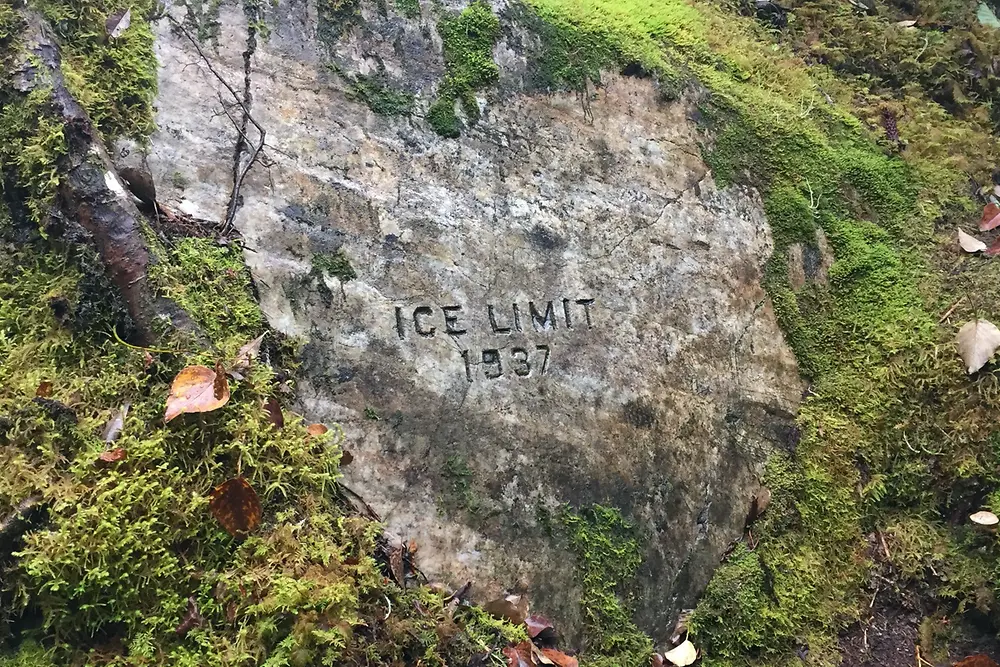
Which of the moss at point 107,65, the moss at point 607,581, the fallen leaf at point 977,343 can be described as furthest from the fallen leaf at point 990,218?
the moss at point 107,65

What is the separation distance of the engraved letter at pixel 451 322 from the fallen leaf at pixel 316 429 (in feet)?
2.32

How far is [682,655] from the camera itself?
312cm

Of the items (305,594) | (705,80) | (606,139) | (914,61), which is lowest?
(305,594)

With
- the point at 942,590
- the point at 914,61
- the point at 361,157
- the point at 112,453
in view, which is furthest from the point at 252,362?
the point at 914,61

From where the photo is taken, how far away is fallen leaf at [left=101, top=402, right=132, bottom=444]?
241 centimetres

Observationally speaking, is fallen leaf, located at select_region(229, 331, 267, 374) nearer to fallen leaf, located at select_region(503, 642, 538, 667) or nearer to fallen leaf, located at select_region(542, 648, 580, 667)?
fallen leaf, located at select_region(503, 642, 538, 667)

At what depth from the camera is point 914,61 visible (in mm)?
4480

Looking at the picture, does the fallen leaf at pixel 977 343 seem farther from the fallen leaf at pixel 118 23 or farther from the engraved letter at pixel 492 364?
the fallen leaf at pixel 118 23

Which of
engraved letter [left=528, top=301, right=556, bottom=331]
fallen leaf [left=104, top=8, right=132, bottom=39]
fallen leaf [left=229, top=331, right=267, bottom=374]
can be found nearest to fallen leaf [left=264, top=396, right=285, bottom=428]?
fallen leaf [left=229, top=331, right=267, bottom=374]

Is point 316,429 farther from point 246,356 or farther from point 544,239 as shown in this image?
point 544,239

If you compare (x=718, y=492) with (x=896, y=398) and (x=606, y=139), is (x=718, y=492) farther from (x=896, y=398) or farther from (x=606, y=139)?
(x=606, y=139)

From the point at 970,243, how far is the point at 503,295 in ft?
8.95

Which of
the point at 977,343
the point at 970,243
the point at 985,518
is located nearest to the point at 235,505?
the point at 985,518

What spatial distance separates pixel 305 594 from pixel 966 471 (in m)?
3.15
